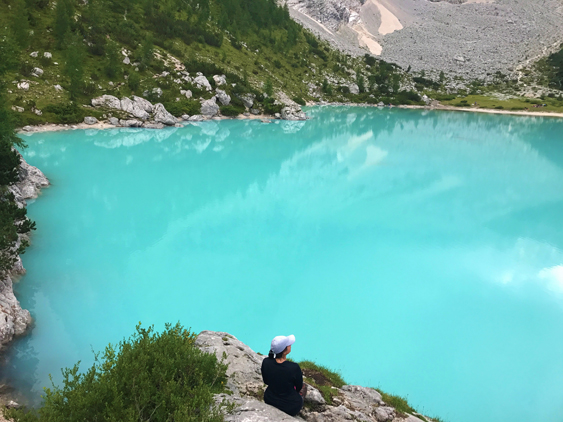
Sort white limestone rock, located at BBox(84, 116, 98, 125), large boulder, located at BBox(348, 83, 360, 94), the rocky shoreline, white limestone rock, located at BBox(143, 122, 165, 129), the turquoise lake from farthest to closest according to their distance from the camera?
large boulder, located at BBox(348, 83, 360, 94) → white limestone rock, located at BBox(143, 122, 165, 129) → white limestone rock, located at BBox(84, 116, 98, 125) → the turquoise lake → the rocky shoreline

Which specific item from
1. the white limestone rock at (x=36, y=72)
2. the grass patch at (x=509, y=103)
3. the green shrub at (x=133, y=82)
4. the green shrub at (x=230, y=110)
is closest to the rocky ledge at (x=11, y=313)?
the white limestone rock at (x=36, y=72)

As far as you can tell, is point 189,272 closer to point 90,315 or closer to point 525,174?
point 90,315

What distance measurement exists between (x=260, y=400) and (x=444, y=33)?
705ft

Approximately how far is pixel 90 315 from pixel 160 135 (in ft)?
123

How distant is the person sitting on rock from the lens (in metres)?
6.42

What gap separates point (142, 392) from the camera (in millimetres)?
5789

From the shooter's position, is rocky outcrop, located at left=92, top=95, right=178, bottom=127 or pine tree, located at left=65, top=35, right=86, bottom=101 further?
rocky outcrop, located at left=92, top=95, right=178, bottom=127

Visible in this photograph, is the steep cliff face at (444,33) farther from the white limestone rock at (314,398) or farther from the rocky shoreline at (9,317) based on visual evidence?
the white limestone rock at (314,398)

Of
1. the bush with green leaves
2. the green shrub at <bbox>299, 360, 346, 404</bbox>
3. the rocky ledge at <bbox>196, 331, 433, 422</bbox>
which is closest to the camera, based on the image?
the bush with green leaves

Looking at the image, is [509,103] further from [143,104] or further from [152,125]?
[143,104]

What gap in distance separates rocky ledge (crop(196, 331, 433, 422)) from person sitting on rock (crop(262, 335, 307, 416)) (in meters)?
0.19

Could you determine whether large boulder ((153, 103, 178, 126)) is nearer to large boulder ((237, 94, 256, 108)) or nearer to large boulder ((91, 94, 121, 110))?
large boulder ((91, 94, 121, 110))

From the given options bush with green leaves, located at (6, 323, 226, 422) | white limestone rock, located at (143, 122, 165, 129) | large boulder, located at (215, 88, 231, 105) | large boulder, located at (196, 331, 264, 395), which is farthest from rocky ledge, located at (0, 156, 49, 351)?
large boulder, located at (215, 88, 231, 105)

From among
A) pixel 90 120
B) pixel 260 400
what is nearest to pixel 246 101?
pixel 90 120
